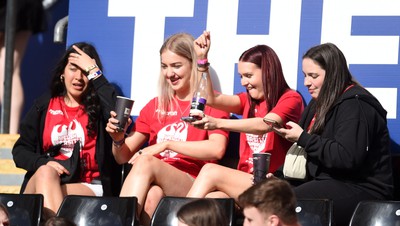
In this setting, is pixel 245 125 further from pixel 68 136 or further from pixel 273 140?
pixel 68 136

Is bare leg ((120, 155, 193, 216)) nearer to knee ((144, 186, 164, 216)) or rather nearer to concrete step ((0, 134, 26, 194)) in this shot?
knee ((144, 186, 164, 216))

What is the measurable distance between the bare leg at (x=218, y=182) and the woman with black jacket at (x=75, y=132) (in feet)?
2.81

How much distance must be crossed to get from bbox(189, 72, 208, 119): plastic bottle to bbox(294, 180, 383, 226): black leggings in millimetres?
715

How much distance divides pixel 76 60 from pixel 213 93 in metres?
0.96

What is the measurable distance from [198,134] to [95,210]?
898 millimetres

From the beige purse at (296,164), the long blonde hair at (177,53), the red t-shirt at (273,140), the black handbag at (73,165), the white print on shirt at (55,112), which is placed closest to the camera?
the beige purse at (296,164)

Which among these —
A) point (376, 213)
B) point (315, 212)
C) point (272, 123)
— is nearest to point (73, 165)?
point (272, 123)

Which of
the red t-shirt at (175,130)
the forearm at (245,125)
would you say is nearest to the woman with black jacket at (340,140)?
the forearm at (245,125)

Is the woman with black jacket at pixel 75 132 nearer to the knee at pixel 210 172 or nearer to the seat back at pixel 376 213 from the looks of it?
the knee at pixel 210 172

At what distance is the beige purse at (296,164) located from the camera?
5.67 m

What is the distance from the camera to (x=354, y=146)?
544 cm

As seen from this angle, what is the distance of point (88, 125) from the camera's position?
21.4 feet

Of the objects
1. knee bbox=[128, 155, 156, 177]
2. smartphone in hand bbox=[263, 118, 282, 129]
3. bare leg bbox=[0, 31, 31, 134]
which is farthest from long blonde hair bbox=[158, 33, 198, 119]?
bare leg bbox=[0, 31, 31, 134]

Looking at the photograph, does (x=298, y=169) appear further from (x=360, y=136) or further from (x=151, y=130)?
(x=151, y=130)
